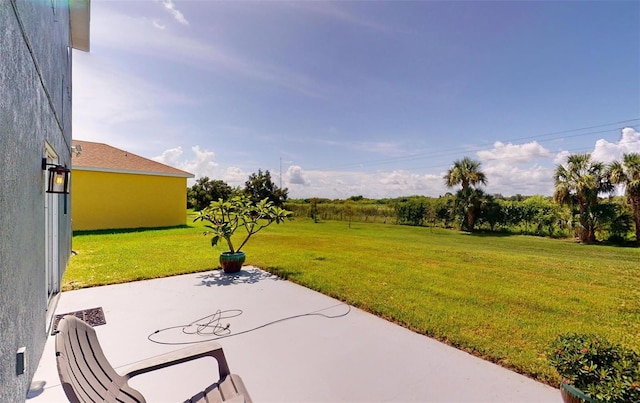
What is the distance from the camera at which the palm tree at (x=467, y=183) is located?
2219cm

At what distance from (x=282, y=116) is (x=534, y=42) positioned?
1390 cm

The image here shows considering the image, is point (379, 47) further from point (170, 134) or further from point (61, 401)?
point (61, 401)

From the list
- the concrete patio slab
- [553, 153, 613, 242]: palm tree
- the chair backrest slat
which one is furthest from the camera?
[553, 153, 613, 242]: palm tree

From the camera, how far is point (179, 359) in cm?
196

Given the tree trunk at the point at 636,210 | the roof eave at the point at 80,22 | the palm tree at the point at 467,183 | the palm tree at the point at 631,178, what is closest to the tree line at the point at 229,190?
the palm tree at the point at 467,183

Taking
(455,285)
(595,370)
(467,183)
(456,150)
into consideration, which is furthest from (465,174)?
(595,370)

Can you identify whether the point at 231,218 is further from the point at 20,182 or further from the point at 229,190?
the point at 229,190

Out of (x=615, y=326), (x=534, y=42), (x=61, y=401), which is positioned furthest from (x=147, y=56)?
(x=534, y=42)

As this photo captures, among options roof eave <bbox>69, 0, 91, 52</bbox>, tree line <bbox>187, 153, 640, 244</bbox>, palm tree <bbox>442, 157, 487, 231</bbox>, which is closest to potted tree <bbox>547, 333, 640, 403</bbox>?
tree line <bbox>187, 153, 640, 244</bbox>

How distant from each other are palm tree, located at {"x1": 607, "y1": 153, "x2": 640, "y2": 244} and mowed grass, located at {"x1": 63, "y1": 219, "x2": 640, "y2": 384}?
9.79 m

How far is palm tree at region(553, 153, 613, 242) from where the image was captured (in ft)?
56.3

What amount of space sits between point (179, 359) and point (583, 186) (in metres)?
23.1

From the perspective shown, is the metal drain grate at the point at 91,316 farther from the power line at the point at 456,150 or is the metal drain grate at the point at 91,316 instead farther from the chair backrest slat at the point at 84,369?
the power line at the point at 456,150

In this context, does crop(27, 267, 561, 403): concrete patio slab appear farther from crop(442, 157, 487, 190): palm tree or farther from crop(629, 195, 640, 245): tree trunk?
crop(442, 157, 487, 190): palm tree
